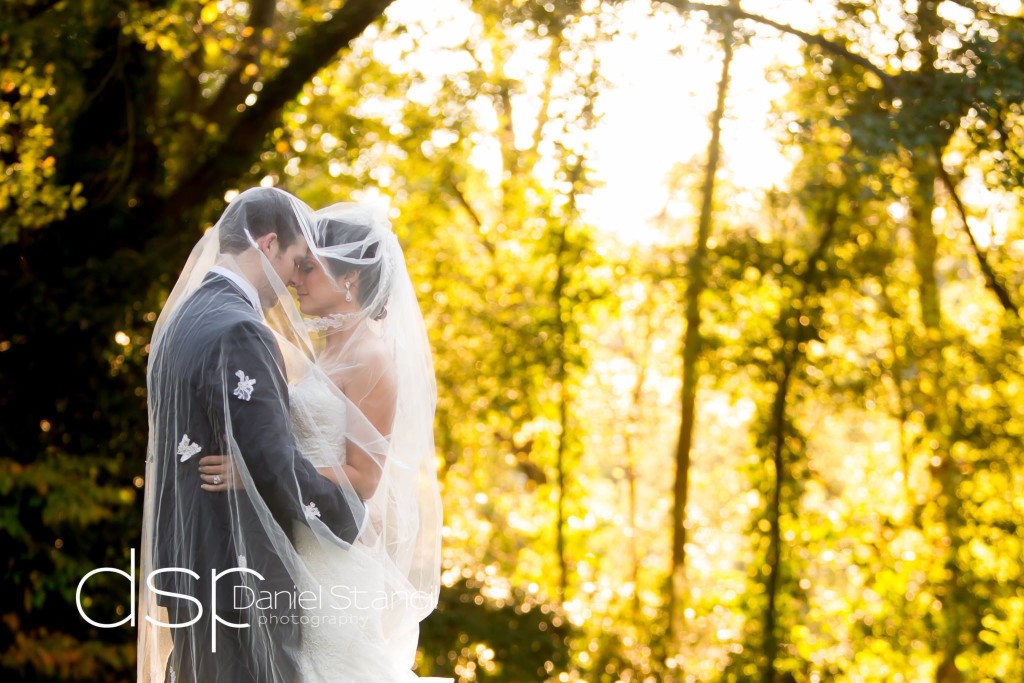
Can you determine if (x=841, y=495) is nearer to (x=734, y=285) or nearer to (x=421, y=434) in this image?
(x=734, y=285)

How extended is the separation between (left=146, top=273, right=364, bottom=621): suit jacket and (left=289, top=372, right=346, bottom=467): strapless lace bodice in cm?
12

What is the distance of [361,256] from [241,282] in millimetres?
458

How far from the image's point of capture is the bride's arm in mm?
2955

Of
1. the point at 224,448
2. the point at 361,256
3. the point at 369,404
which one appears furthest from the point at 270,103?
the point at 224,448

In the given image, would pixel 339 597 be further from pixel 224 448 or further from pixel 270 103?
pixel 270 103

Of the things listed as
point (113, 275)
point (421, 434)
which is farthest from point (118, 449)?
point (421, 434)

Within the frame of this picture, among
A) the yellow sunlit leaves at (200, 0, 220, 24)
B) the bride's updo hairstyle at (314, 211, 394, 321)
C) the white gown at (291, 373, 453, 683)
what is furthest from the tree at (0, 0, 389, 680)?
the white gown at (291, 373, 453, 683)

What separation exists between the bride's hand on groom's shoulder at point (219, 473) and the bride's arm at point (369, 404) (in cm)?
34

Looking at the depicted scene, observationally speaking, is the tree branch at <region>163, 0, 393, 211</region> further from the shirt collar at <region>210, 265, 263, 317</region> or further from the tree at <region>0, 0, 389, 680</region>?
the shirt collar at <region>210, 265, 263, 317</region>

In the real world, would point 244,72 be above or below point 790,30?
below

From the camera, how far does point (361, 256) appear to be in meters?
3.14

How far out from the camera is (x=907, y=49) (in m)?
5.51

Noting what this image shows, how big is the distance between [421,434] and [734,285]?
18.8ft

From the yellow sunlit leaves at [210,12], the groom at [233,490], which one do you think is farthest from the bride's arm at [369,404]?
the yellow sunlit leaves at [210,12]
